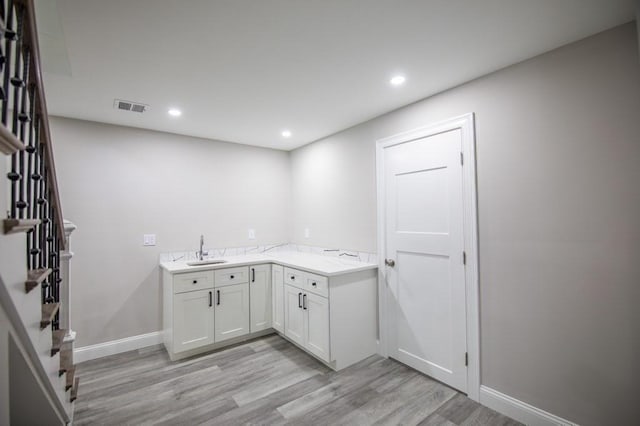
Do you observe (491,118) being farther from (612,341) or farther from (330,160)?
(330,160)

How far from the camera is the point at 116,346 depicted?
3.20 meters

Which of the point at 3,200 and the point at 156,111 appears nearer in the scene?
the point at 3,200

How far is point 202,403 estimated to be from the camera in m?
2.31

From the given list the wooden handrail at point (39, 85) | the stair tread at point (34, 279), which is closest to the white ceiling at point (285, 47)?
the wooden handrail at point (39, 85)

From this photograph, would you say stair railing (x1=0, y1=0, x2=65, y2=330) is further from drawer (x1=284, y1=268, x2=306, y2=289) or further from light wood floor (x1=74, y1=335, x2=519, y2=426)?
drawer (x1=284, y1=268, x2=306, y2=289)

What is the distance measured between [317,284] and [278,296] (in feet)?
2.78

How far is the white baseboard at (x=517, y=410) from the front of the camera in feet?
6.24

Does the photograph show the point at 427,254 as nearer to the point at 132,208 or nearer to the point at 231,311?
the point at 231,311

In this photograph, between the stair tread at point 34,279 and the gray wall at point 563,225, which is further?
the gray wall at point 563,225

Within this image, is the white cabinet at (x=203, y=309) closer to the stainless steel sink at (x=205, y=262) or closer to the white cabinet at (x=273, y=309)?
the white cabinet at (x=273, y=309)

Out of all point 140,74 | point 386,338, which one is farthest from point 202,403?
point 140,74

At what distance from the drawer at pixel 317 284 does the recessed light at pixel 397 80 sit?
5.81ft

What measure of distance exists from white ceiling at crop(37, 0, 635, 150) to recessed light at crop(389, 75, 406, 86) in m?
0.05

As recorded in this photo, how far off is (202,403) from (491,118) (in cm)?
312
